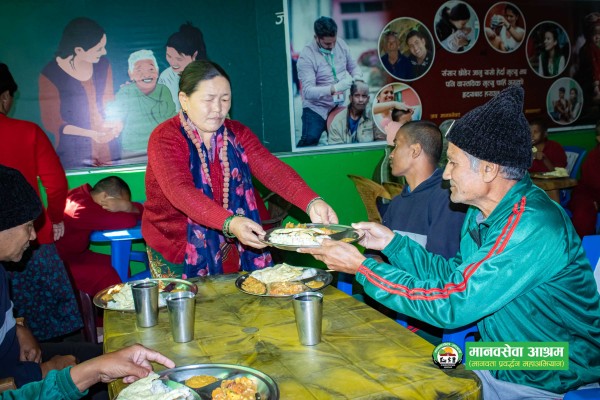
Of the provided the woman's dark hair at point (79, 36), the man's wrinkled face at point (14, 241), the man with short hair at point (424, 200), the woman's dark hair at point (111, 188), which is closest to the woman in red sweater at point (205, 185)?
the man with short hair at point (424, 200)

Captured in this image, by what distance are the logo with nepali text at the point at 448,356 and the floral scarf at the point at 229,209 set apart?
4.73 feet

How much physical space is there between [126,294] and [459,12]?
5.28 metres

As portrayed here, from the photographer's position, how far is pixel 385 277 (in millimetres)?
1816

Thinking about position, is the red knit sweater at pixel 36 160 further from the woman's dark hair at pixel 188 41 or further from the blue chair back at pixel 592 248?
the blue chair back at pixel 592 248

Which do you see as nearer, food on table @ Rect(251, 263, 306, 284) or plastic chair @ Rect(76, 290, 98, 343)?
food on table @ Rect(251, 263, 306, 284)

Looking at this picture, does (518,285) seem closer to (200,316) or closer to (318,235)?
(318,235)

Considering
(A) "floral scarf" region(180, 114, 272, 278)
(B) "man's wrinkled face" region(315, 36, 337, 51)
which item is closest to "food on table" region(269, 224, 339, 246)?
(A) "floral scarf" region(180, 114, 272, 278)

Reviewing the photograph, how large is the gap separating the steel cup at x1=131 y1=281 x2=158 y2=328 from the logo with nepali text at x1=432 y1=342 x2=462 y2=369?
0.99 m

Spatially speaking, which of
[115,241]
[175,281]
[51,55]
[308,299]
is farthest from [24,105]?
[308,299]

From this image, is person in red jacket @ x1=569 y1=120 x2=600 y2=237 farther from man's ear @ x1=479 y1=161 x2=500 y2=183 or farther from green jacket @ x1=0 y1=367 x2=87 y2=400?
green jacket @ x1=0 y1=367 x2=87 y2=400

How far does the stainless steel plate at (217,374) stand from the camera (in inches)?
57.6

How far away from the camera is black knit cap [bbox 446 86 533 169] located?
5.70 ft

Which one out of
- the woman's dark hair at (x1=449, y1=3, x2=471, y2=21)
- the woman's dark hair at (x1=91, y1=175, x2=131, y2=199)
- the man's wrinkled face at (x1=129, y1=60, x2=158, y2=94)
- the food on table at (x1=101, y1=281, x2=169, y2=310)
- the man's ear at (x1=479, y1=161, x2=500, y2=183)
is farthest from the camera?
the woman's dark hair at (x1=449, y1=3, x2=471, y2=21)

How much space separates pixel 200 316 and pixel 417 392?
926 mm
